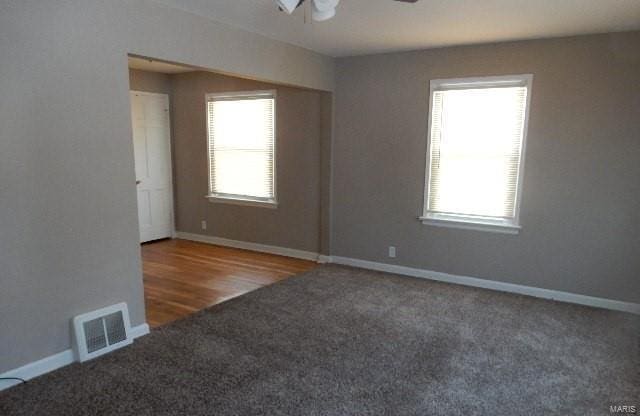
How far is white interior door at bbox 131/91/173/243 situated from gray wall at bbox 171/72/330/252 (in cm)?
14

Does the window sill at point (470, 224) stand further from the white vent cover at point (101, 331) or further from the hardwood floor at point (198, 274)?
the white vent cover at point (101, 331)

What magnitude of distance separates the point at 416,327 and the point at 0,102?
318 centimetres

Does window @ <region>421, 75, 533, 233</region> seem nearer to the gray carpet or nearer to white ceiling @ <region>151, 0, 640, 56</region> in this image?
white ceiling @ <region>151, 0, 640, 56</region>

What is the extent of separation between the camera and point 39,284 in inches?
103

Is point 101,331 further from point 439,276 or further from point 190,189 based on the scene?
point 190,189

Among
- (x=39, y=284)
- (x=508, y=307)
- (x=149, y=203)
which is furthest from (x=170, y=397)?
(x=149, y=203)

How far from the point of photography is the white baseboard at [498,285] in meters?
3.86

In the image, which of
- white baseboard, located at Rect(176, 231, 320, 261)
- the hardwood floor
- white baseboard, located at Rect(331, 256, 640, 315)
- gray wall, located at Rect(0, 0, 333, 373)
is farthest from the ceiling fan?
white baseboard, located at Rect(176, 231, 320, 261)

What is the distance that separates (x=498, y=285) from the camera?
14.3 ft

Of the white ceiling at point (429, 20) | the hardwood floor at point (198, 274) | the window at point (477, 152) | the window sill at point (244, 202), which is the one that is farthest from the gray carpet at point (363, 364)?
the white ceiling at point (429, 20)

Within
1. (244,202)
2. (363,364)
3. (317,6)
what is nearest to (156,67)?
(244,202)

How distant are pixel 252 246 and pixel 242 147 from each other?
1.39 metres

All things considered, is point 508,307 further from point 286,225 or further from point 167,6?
point 167,6

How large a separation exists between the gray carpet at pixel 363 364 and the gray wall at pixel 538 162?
1.50 feet
